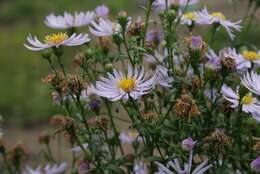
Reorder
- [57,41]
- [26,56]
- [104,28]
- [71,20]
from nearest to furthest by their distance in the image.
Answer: [57,41], [104,28], [71,20], [26,56]

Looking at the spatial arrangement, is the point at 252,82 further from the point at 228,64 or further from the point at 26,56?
the point at 26,56

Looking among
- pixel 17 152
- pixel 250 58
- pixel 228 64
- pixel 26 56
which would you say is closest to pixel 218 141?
pixel 228 64

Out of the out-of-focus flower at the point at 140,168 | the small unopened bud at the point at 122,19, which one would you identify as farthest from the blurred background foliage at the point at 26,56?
the small unopened bud at the point at 122,19

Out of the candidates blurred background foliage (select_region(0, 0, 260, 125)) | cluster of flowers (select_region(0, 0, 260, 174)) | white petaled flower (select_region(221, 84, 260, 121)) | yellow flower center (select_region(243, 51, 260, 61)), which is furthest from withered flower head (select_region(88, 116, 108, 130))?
blurred background foliage (select_region(0, 0, 260, 125))

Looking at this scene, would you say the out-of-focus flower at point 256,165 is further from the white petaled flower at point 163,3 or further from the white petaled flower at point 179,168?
the white petaled flower at point 163,3

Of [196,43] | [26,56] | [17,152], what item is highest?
[26,56]

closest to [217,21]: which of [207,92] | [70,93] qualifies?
[207,92]
